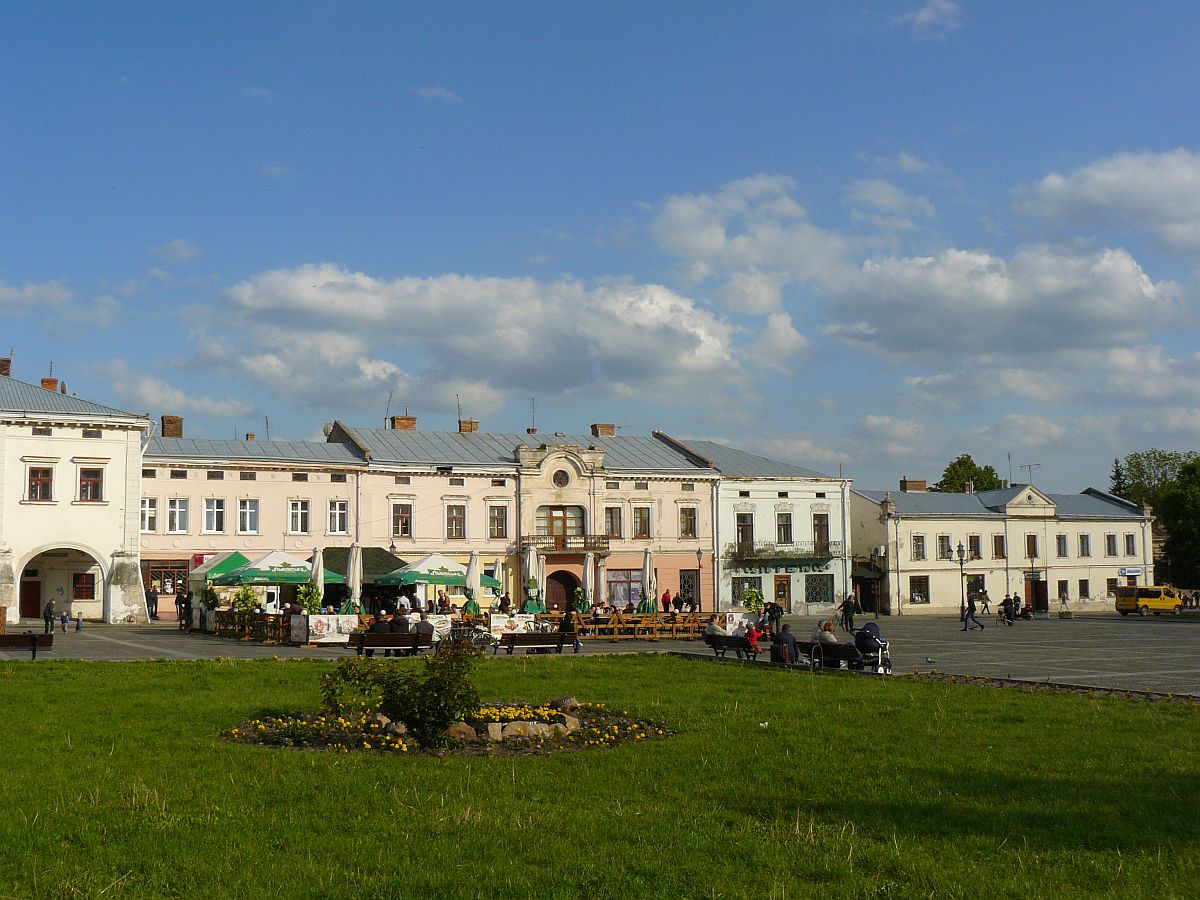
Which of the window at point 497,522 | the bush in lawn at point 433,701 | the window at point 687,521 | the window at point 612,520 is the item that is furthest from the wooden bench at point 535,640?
the window at point 687,521

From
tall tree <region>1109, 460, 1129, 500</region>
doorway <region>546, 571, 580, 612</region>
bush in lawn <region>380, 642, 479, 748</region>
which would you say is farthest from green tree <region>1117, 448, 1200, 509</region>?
bush in lawn <region>380, 642, 479, 748</region>

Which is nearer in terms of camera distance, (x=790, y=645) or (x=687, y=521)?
(x=790, y=645)

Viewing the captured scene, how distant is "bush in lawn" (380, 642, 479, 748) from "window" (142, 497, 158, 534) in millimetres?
38647

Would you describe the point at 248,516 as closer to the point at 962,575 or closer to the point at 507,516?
the point at 507,516

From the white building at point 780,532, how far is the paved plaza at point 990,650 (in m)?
14.2

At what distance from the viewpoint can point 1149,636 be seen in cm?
3834

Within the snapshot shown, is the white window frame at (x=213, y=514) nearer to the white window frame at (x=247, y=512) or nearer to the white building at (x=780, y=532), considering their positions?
the white window frame at (x=247, y=512)

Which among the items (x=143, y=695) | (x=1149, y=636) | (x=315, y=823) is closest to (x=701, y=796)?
(x=315, y=823)

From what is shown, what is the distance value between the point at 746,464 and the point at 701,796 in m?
51.9

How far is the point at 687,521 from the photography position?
190 feet

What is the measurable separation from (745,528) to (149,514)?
2792cm

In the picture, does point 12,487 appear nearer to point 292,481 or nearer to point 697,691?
Answer: point 292,481

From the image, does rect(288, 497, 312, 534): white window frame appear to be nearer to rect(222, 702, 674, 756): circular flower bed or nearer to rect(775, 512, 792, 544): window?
rect(775, 512, 792, 544): window

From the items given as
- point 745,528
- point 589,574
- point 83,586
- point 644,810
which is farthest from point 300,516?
point 644,810
